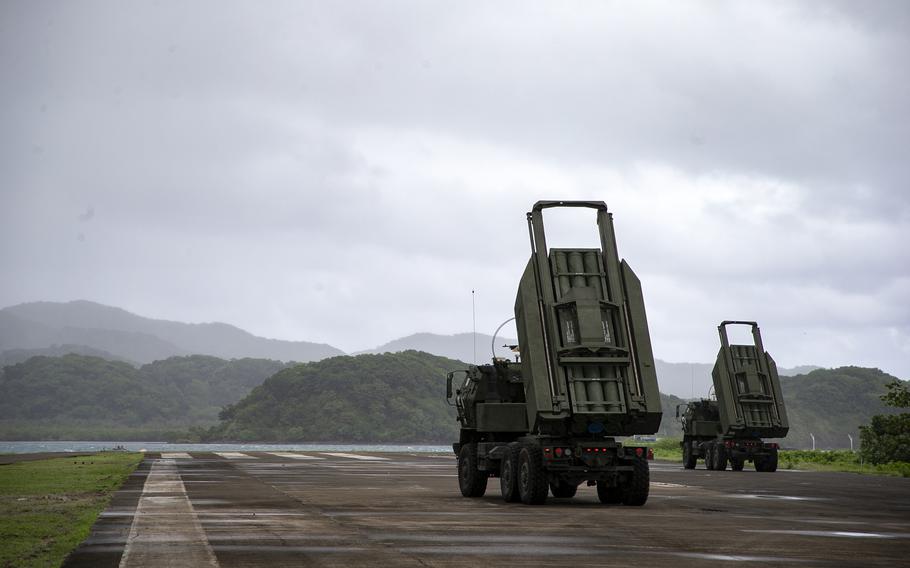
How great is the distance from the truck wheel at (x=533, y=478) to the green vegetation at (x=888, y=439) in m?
36.2

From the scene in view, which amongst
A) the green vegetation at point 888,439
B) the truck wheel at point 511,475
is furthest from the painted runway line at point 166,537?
the green vegetation at point 888,439

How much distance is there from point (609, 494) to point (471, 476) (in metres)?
3.49

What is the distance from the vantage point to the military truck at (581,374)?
20.4 m

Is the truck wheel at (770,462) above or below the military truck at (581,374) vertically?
below

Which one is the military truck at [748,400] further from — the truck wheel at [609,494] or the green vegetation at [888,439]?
the truck wheel at [609,494]

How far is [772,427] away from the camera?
139ft

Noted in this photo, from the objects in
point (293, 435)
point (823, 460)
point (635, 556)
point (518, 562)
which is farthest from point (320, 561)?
point (293, 435)

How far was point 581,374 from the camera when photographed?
20.8m

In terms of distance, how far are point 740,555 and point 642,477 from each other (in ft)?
29.2

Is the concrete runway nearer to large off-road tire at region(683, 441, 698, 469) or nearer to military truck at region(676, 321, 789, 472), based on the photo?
military truck at region(676, 321, 789, 472)

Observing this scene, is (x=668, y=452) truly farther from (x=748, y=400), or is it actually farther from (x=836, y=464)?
(x=748, y=400)

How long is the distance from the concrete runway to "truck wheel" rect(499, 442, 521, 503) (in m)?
0.72

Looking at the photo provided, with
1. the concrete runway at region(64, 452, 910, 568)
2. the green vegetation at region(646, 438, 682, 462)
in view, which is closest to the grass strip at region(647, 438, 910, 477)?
the green vegetation at region(646, 438, 682, 462)

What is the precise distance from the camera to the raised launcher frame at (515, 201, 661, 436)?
67.3 ft
